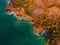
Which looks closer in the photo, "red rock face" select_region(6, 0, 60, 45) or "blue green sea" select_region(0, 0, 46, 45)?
"blue green sea" select_region(0, 0, 46, 45)

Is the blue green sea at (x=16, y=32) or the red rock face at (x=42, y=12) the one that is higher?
the red rock face at (x=42, y=12)

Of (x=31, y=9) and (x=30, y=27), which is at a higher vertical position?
(x=31, y=9)

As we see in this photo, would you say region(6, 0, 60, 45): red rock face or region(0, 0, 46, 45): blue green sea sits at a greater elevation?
region(6, 0, 60, 45): red rock face

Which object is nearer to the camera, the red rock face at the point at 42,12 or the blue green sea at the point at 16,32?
the blue green sea at the point at 16,32

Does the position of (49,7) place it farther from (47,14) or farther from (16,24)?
(16,24)

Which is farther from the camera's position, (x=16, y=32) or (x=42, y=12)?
(x=42, y=12)

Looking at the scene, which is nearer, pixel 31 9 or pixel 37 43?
pixel 37 43

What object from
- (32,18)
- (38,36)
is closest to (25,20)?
(32,18)
